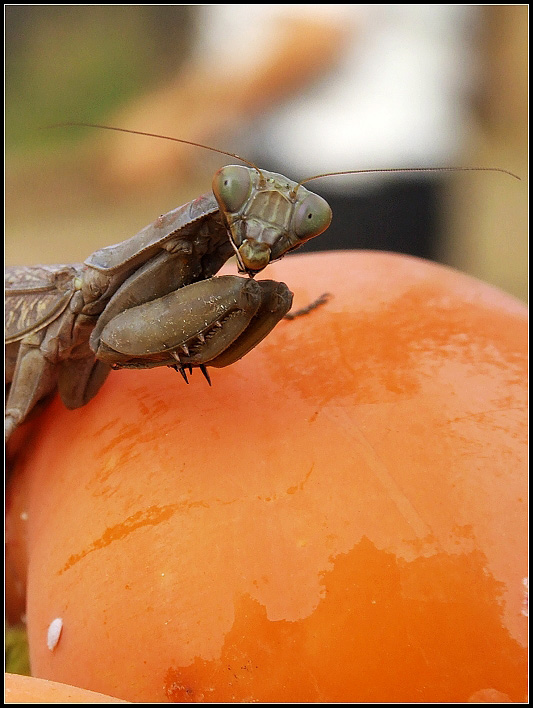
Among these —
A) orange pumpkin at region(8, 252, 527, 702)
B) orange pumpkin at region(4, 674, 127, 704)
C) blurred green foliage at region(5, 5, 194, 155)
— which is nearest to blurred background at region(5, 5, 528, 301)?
blurred green foliage at region(5, 5, 194, 155)

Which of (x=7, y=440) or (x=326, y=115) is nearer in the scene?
(x=7, y=440)

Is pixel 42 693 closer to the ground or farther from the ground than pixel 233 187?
closer to the ground

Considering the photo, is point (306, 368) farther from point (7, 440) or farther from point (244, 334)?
point (7, 440)

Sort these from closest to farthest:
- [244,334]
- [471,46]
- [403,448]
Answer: [403,448] → [244,334] → [471,46]

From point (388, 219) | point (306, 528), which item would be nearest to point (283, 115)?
point (388, 219)

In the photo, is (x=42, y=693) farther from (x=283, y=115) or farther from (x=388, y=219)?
(x=283, y=115)

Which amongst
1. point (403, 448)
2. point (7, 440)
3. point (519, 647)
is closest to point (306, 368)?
point (403, 448)
